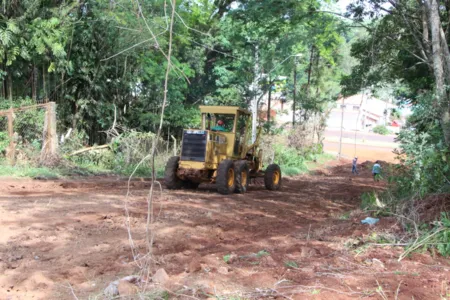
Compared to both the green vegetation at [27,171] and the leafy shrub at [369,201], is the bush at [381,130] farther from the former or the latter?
the green vegetation at [27,171]

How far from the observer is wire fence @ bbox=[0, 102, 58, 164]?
45.0ft

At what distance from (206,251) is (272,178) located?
8.26 metres

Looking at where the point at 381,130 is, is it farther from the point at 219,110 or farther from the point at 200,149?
the point at 200,149

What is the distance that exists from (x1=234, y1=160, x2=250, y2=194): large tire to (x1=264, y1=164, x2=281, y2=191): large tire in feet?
4.44

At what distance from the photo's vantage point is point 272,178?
14.4 m

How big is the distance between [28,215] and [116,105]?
12077 mm

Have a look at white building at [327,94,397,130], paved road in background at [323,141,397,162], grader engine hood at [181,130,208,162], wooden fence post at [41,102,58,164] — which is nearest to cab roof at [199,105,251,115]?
grader engine hood at [181,130,208,162]

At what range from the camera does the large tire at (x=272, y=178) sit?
14336 mm

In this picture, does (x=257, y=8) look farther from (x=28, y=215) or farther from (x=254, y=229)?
(x=28, y=215)

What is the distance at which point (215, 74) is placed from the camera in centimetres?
2678

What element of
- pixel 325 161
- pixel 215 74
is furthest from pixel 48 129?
pixel 325 161

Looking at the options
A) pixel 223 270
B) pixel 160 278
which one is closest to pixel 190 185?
pixel 223 270

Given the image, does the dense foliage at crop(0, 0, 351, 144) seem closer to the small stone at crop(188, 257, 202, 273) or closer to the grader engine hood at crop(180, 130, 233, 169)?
the grader engine hood at crop(180, 130, 233, 169)

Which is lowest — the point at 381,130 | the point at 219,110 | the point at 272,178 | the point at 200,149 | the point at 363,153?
the point at 363,153
